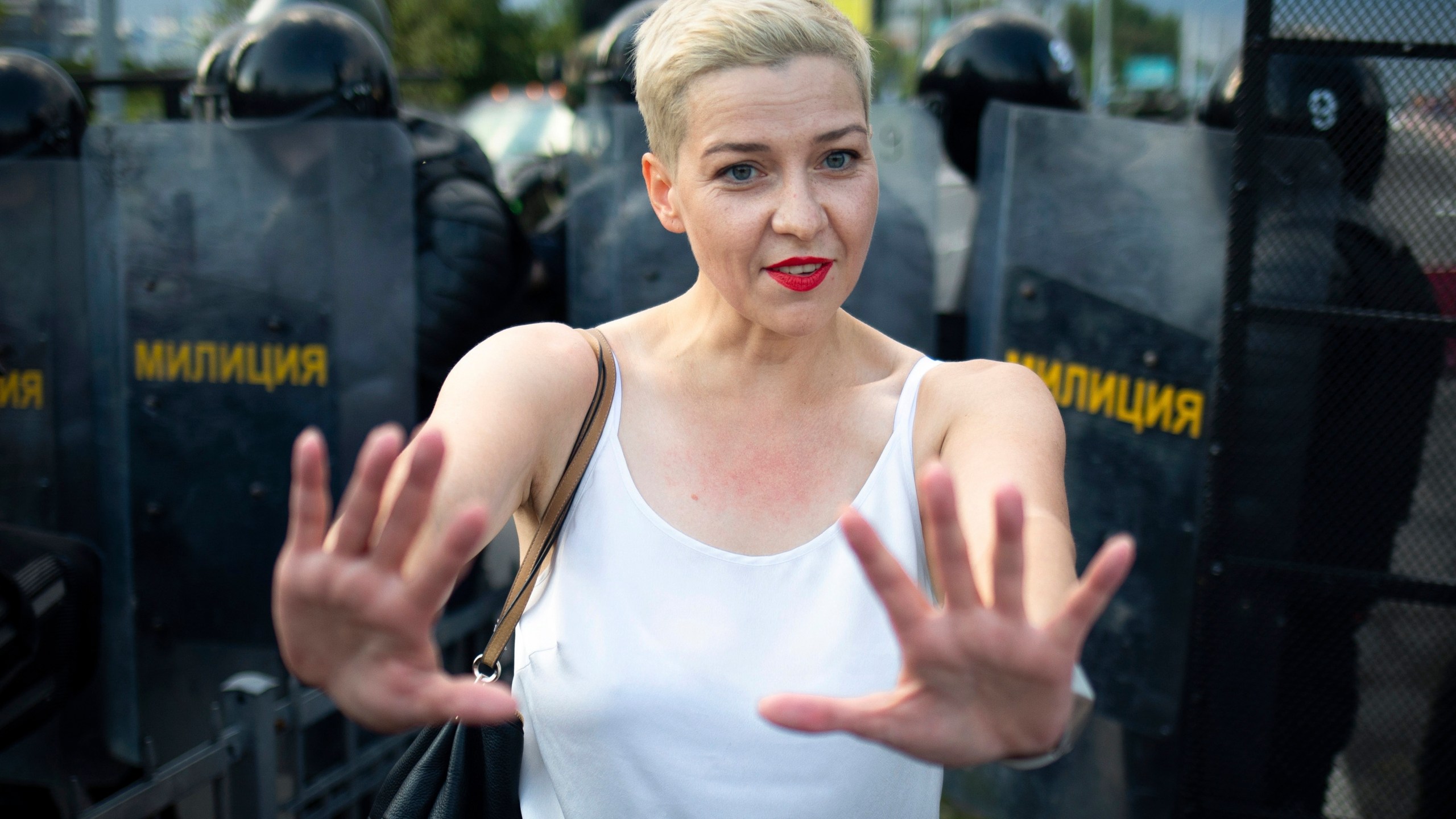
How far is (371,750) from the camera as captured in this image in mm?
3328

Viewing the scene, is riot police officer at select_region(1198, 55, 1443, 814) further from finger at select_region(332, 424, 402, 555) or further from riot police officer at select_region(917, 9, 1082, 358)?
finger at select_region(332, 424, 402, 555)

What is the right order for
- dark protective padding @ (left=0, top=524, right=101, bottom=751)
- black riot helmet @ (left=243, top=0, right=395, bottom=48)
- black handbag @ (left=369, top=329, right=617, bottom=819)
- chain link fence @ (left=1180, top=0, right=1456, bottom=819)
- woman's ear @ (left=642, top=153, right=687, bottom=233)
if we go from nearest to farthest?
black handbag @ (left=369, top=329, right=617, bottom=819), woman's ear @ (left=642, top=153, right=687, bottom=233), chain link fence @ (left=1180, top=0, right=1456, bottom=819), dark protective padding @ (left=0, top=524, right=101, bottom=751), black riot helmet @ (left=243, top=0, right=395, bottom=48)

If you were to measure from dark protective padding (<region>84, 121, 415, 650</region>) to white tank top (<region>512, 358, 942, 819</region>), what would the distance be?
97.3 inches

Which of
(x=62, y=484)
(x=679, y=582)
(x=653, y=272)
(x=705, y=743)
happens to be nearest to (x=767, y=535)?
(x=679, y=582)

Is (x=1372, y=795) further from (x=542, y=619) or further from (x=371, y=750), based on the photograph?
(x=371, y=750)

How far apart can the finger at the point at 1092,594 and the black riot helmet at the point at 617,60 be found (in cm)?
306

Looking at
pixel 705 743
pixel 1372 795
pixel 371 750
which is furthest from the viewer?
pixel 371 750

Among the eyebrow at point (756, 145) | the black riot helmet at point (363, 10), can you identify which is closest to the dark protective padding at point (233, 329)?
the black riot helmet at point (363, 10)

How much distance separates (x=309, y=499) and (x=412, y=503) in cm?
9

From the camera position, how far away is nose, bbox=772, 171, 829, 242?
1.53 m

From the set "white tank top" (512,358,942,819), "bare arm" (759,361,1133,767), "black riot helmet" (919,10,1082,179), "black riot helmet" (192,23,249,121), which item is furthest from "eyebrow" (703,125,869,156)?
"black riot helmet" (192,23,249,121)

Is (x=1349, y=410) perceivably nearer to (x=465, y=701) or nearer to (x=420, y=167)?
(x=465, y=701)

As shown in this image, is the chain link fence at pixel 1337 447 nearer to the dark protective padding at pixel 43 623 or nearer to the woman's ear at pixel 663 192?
the woman's ear at pixel 663 192

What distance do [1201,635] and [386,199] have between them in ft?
9.03
